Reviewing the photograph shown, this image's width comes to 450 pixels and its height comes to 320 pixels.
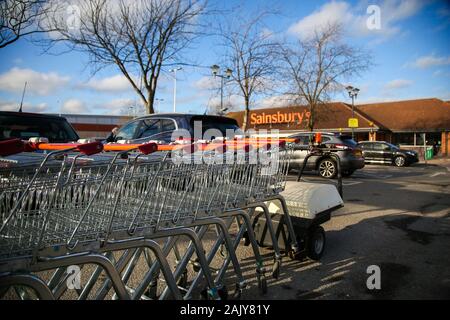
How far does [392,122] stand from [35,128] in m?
33.0

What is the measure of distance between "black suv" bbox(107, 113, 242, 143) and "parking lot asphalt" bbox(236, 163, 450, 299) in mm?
2579

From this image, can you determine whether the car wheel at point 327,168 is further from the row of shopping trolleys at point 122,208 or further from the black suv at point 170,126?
the row of shopping trolleys at point 122,208

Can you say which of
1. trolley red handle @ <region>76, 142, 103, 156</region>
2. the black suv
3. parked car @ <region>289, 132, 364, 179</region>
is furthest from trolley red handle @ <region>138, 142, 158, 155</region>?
parked car @ <region>289, 132, 364, 179</region>

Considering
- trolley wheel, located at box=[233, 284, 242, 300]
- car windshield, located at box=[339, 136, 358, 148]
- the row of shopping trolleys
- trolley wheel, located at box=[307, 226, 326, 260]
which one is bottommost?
trolley wheel, located at box=[233, 284, 242, 300]

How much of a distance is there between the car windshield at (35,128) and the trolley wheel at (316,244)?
4184mm

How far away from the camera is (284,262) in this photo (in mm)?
3949

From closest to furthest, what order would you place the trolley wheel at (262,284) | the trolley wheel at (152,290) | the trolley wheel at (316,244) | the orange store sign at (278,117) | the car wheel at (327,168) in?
the trolley wheel at (152,290) < the trolley wheel at (262,284) < the trolley wheel at (316,244) < the car wheel at (327,168) < the orange store sign at (278,117)

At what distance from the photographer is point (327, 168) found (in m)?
11.9

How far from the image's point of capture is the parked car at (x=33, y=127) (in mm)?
5188

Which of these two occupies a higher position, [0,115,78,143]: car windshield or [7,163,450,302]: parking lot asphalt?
[0,115,78,143]: car windshield

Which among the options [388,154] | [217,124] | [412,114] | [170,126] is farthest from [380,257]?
[412,114]

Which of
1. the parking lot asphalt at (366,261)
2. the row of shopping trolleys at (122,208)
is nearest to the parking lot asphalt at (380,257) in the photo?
the parking lot asphalt at (366,261)

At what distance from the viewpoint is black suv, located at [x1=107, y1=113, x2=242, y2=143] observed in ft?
19.6

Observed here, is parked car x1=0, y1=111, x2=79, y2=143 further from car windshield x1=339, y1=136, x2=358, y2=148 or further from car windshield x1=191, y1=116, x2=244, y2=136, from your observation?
car windshield x1=339, y1=136, x2=358, y2=148
